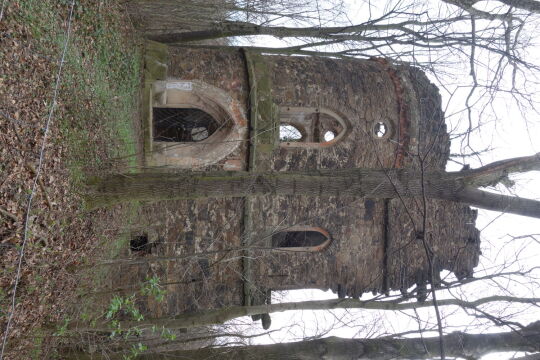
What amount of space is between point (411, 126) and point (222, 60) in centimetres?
397

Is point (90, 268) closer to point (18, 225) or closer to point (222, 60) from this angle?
point (18, 225)

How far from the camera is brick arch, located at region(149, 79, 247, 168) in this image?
879 cm

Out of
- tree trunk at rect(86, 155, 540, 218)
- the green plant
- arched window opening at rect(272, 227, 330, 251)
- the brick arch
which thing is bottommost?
the green plant

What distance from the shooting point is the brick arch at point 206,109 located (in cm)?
879

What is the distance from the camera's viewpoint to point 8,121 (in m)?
4.45

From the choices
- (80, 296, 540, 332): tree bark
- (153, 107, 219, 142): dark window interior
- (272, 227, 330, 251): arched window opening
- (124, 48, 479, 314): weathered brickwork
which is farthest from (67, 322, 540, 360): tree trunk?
(153, 107, 219, 142): dark window interior

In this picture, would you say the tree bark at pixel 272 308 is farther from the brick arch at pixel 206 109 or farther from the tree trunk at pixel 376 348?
the brick arch at pixel 206 109

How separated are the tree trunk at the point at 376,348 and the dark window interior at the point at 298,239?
152 inches

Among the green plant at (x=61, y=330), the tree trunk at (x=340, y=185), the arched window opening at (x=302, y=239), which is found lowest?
the green plant at (x=61, y=330)

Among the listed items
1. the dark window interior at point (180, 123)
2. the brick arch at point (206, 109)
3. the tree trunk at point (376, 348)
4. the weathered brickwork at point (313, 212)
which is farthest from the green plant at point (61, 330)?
the dark window interior at point (180, 123)

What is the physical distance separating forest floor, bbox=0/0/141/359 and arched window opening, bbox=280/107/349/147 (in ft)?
10.9

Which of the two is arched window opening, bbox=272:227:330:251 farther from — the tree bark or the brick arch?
the tree bark

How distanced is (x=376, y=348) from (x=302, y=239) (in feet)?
13.9

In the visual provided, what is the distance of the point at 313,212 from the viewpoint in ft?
29.6
